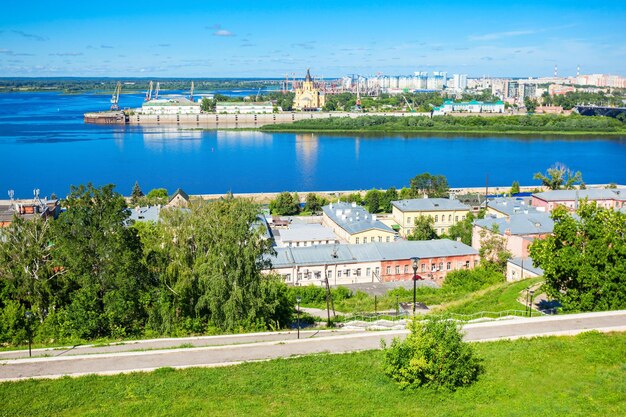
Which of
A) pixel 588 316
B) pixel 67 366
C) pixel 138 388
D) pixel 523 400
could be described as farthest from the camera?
pixel 588 316

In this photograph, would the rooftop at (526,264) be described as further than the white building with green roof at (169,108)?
No

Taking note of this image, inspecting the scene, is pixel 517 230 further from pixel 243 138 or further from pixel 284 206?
pixel 243 138

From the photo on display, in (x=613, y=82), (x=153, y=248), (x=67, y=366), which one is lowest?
(x=67, y=366)

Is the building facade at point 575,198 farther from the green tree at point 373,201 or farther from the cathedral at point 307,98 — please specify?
the cathedral at point 307,98

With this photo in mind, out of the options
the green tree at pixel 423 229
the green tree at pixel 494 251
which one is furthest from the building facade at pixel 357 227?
the green tree at pixel 494 251

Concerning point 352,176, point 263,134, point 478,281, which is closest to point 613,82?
point 263,134

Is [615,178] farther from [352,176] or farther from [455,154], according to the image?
[352,176]

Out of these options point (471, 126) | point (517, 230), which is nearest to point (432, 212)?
point (517, 230)
